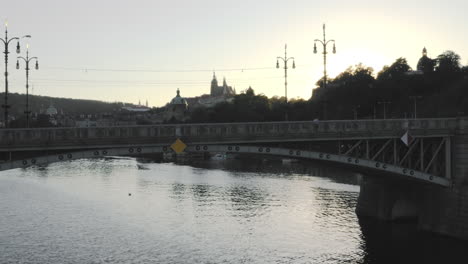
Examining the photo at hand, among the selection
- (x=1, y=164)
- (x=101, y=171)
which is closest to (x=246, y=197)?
(x=1, y=164)

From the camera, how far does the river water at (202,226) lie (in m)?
41.8

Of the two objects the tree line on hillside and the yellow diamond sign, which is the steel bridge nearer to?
the yellow diamond sign

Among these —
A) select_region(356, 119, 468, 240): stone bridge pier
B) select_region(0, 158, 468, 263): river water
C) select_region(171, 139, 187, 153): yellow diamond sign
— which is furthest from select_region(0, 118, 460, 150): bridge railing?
select_region(0, 158, 468, 263): river water

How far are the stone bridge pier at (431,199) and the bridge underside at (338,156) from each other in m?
1.29

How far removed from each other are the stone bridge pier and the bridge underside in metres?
1.29

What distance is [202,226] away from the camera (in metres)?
51.8

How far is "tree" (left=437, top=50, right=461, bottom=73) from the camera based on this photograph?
419 feet

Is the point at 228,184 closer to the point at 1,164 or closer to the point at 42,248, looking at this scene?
the point at 42,248

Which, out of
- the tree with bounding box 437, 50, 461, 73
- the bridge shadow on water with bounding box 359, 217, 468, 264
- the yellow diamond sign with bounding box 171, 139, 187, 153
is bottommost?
the bridge shadow on water with bounding box 359, 217, 468, 264

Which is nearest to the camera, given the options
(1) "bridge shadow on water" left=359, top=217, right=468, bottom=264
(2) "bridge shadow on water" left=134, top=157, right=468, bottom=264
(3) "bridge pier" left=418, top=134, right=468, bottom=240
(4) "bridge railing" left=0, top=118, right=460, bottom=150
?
(4) "bridge railing" left=0, top=118, right=460, bottom=150

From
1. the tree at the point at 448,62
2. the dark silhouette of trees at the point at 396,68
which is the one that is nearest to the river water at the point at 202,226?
the tree at the point at 448,62

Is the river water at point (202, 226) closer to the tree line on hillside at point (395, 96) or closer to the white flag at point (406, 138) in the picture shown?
the white flag at point (406, 138)

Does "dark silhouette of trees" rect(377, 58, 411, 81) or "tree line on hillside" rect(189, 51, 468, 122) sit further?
"dark silhouette of trees" rect(377, 58, 411, 81)

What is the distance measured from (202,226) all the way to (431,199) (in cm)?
1869
